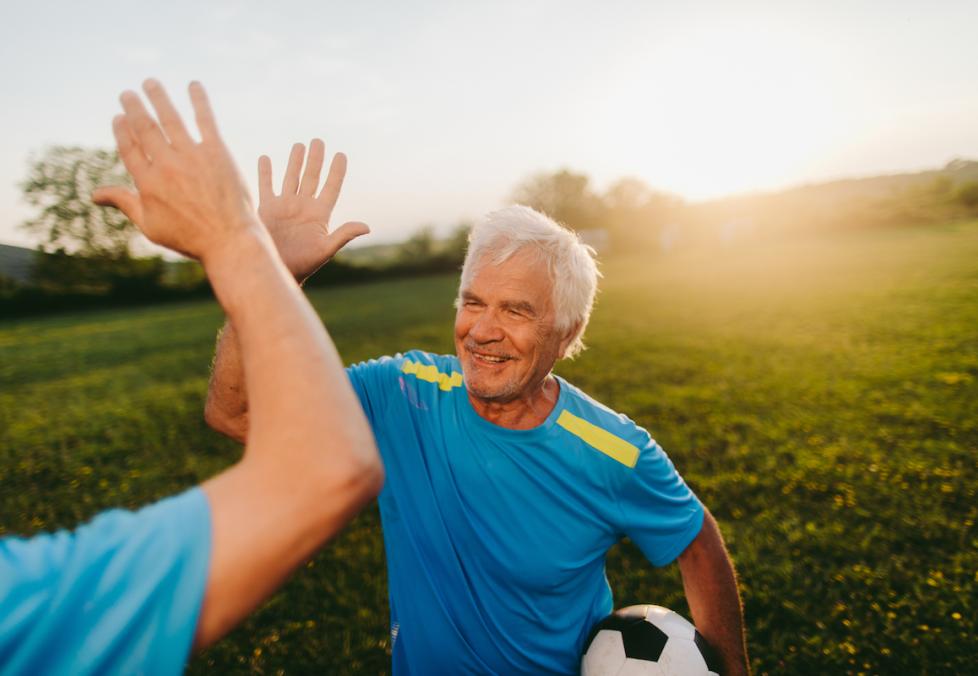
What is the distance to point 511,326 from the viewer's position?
2.19 m

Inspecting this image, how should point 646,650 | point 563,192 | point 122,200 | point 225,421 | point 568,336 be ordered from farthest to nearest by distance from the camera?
point 563,192
point 568,336
point 646,650
point 225,421
point 122,200

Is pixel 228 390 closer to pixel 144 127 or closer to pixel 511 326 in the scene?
pixel 144 127

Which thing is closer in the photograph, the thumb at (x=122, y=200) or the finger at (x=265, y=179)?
the thumb at (x=122, y=200)

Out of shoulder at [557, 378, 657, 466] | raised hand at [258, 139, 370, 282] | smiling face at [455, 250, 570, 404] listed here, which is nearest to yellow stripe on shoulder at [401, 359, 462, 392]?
smiling face at [455, 250, 570, 404]

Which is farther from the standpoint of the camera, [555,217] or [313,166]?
[555,217]

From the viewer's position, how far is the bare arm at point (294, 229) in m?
1.34

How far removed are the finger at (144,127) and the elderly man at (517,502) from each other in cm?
111

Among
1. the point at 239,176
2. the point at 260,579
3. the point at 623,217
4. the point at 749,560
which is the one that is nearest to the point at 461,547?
the point at 260,579

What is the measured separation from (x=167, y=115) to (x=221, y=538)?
66cm

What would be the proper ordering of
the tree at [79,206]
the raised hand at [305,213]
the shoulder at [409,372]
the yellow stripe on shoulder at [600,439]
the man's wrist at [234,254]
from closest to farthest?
the man's wrist at [234,254]
the raised hand at [305,213]
the yellow stripe on shoulder at [600,439]
the shoulder at [409,372]
the tree at [79,206]

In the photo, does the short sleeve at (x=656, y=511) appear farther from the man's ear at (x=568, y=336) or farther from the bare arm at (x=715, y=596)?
the man's ear at (x=568, y=336)

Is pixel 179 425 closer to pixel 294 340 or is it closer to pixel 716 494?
pixel 716 494

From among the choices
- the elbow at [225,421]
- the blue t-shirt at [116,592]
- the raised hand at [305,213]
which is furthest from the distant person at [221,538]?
the elbow at [225,421]

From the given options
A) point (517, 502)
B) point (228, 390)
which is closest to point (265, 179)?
point (228, 390)
